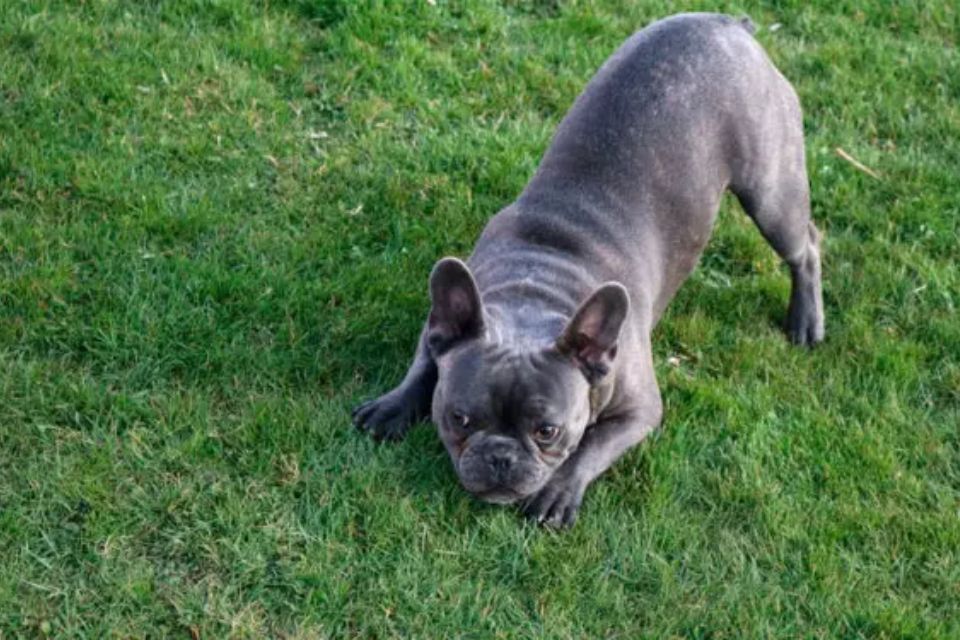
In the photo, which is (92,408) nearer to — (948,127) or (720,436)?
(720,436)

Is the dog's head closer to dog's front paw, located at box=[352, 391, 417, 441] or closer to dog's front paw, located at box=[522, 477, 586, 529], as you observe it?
dog's front paw, located at box=[522, 477, 586, 529]

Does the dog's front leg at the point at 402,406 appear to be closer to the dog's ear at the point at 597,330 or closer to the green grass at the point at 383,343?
the green grass at the point at 383,343

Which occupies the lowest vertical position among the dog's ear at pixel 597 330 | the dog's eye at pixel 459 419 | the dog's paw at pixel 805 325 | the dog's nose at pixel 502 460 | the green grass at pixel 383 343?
the dog's paw at pixel 805 325

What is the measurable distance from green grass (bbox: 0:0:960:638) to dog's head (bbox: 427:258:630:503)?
0.25 meters

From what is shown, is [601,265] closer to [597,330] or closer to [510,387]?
[597,330]

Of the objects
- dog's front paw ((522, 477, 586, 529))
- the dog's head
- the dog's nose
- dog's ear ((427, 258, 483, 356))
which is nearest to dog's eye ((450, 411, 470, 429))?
the dog's head

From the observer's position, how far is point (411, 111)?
7.70 metres

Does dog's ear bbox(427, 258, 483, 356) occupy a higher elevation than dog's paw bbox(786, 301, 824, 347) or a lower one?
higher

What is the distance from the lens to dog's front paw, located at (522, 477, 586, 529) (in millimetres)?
5328

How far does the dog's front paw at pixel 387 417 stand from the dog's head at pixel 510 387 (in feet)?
1.17

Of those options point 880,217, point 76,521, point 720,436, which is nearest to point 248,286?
point 76,521

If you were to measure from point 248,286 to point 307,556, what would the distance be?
Answer: 1.61m

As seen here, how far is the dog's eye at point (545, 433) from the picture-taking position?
17.0ft

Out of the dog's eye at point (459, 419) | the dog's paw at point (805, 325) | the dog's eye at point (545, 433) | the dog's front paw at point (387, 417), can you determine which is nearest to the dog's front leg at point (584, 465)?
the dog's eye at point (545, 433)
